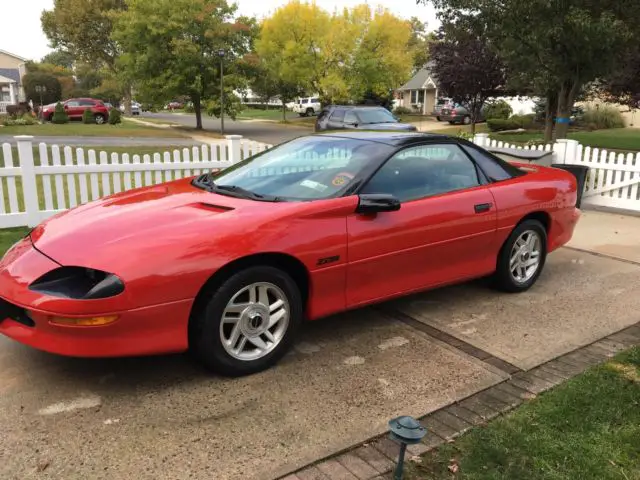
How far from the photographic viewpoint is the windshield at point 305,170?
3861 mm

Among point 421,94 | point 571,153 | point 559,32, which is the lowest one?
point 571,153

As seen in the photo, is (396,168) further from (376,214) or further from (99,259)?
(99,259)

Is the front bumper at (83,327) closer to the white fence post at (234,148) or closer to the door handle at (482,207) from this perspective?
the door handle at (482,207)

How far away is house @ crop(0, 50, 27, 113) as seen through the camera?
189ft

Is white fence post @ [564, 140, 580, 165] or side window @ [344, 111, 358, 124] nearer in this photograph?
white fence post @ [564, 140, 580, 165]

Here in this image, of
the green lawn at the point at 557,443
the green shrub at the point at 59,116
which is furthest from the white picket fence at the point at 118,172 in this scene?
the green shrub at the point at 59,116

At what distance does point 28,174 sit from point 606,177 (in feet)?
28.3

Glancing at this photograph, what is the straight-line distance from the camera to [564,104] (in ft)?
47.5

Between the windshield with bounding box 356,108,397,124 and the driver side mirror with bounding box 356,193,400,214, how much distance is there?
1391cm

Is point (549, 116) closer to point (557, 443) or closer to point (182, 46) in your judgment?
point (182, 46)

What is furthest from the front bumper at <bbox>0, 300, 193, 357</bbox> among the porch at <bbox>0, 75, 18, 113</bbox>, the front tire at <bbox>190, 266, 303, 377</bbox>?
the porch at <bbox>0, 75, 18, 113</bbox>

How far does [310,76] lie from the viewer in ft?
119

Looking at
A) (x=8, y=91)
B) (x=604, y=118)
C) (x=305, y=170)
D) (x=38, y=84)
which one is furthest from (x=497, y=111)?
(x=8, y=91)

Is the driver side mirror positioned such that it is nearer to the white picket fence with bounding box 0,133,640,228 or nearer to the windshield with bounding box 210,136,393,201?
the windshield with bounding box 210,136,393,201
